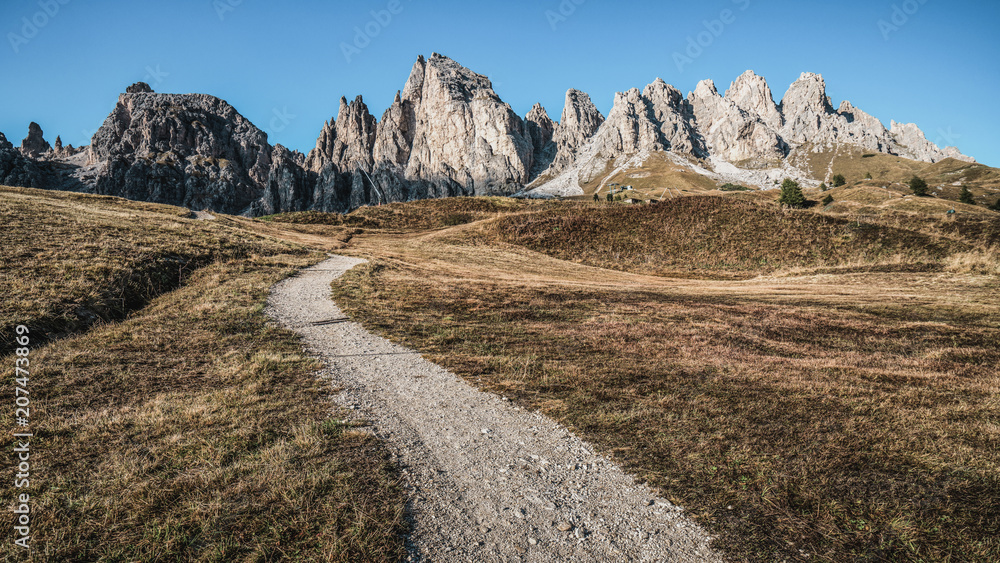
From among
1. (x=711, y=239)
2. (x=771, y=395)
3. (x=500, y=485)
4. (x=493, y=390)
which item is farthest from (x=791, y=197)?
(x=500, y=485)

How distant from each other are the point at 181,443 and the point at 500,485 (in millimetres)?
6052

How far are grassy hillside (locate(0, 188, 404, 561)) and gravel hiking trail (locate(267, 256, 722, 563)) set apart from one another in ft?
2.07

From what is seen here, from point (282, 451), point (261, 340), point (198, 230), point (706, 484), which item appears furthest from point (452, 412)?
point (198, 230)

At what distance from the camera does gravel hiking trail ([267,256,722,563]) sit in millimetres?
5461

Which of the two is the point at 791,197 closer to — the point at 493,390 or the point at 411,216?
the point at 411,216

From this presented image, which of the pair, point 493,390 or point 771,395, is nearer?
point 771,395

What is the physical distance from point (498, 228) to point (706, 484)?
63273 mm

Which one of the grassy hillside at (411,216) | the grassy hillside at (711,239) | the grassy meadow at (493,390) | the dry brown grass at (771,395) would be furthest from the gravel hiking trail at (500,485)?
the grassy hillside at (411,216)

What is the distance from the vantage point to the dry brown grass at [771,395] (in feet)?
19.4

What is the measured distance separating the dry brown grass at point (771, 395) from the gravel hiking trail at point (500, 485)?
24.5 inches

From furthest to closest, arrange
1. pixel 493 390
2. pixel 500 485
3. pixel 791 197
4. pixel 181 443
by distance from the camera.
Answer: pixel 791 197, pixel 493 390, pixel 181 443, pixel 500 485

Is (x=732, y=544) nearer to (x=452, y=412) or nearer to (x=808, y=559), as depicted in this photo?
(x=808, y=559)

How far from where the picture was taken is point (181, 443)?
7.48 m

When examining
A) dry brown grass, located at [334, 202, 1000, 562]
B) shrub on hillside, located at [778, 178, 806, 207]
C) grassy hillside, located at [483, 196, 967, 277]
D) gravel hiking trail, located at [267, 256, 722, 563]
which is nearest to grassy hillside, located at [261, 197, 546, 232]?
grassy hillside, located at [483, 196, 967, 277]
